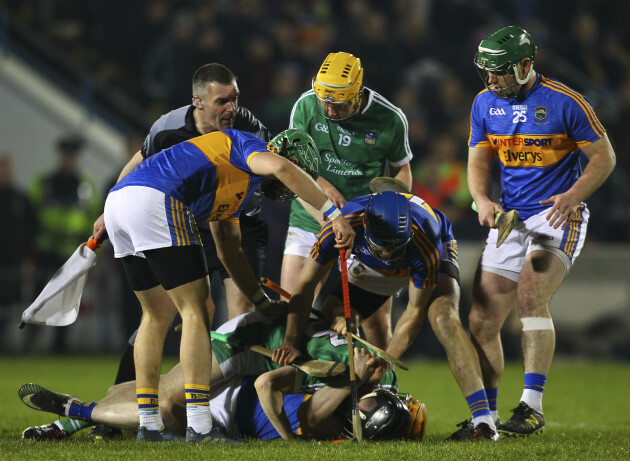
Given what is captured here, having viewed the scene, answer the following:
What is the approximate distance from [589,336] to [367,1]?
6428 millimetres

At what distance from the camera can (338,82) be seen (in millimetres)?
6676

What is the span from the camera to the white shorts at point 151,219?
5406mm

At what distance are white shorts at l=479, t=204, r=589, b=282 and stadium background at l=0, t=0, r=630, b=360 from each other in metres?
5.61

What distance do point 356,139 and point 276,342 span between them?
187 centimetres

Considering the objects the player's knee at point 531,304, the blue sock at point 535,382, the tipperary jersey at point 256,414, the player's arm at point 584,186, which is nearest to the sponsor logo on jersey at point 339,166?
the player's arm at point 584,186

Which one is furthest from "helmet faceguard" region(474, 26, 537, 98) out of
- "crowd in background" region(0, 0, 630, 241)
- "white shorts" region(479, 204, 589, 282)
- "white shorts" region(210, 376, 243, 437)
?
"crowd in background" region(0, 0, 630, 241)

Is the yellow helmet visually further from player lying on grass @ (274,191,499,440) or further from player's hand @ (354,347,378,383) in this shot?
player's hand @ (354,347,378,383)

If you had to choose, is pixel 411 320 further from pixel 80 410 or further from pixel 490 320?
pixel 80 410

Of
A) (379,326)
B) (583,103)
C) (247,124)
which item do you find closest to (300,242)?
(379,326)

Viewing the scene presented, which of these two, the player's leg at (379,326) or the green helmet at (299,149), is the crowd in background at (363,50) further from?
the green helmet at (299,149)

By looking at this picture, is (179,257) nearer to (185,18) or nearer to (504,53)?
(504,53)

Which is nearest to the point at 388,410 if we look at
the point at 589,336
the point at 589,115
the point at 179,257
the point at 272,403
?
the point at 272,403

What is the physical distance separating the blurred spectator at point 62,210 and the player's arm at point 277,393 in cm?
721

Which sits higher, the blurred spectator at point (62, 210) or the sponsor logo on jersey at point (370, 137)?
the sponsor logo on jersey at point (370, 137)
